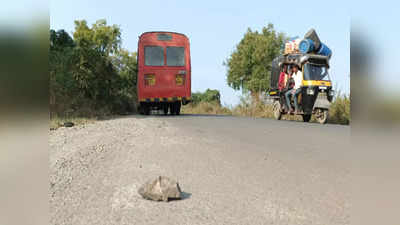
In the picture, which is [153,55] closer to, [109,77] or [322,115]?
[109,77]

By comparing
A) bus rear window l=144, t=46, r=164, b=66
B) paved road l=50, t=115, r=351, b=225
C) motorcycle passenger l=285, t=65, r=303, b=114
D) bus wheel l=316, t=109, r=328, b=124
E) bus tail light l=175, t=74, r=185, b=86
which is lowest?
paved road l=50, t=115, r=351, b=225

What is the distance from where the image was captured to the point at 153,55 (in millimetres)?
17047

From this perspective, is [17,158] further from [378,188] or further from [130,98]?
[130,98]

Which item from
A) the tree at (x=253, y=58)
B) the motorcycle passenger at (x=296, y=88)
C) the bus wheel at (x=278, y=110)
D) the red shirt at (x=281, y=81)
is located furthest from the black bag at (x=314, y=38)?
the tree at (x=253, y=58)

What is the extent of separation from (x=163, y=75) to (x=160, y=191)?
47.8ft

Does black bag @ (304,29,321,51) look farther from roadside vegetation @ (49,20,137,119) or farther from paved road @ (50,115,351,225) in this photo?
roadside vegetation @ (49,20,137,119)

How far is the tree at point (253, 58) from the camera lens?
3266cm

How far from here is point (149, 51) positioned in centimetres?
1705

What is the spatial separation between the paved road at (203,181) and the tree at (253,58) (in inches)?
1015

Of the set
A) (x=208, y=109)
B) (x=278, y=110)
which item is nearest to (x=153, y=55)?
(x=278, y=110)

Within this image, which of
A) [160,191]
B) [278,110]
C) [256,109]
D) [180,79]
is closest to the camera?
[160,191]

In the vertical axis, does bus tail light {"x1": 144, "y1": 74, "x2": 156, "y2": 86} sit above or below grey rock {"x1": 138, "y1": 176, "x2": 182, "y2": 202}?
above

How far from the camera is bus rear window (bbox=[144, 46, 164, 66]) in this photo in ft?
55.9

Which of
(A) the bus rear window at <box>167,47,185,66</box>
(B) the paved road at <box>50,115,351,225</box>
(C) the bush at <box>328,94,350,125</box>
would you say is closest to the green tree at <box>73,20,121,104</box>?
(A) the bus rear window at <box>167,47,185,66</box>
